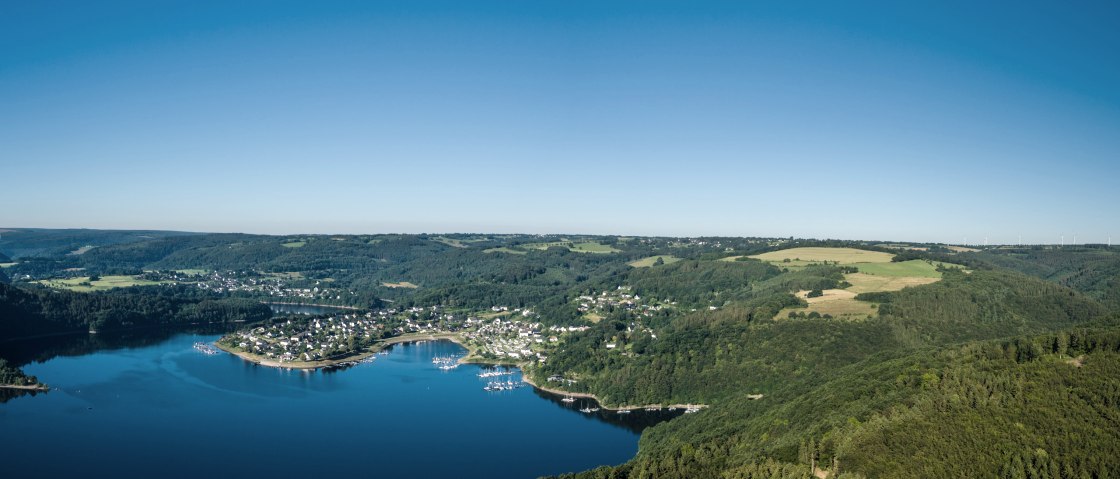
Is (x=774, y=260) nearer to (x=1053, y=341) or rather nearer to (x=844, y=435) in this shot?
(x=1053, y=341)

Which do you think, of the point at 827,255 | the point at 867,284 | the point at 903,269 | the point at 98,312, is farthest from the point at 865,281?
the point at 98,312

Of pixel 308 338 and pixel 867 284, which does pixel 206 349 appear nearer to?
pixel 308 338

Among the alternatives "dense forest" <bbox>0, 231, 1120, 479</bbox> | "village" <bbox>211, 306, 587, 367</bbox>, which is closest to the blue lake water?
"dense forest" <bbox>0, 231, 1120, 479</bbox>

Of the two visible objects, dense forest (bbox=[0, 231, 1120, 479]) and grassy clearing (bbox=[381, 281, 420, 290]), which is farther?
grassy clearing (bbox=[381, 281, 420, 290])

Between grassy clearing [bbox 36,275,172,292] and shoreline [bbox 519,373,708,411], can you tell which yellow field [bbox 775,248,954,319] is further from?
grassy clearing [bbox 36,275,172,292]

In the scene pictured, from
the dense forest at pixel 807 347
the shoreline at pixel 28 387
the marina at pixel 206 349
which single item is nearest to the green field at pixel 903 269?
the dense forest at pixel 807 347

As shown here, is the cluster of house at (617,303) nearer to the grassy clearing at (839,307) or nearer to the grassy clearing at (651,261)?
the grassy clearing at (839,307)

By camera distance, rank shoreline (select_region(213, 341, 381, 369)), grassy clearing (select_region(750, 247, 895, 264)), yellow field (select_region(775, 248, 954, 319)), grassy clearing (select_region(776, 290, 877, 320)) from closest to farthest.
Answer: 1. grassy clearing (select_region(776, 290, 877, 320))
2. yellow field (select_region(775, 248, 954, 319))
3. shoreline (select_region(213, 341, 381, 369))
4. grassy clearing (select_region(750, 247, 895, 264))
